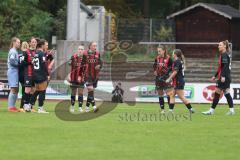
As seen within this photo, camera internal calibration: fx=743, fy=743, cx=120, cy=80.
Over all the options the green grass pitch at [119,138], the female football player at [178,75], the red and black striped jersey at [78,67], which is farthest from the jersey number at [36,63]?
→ the female football player at [178,75]

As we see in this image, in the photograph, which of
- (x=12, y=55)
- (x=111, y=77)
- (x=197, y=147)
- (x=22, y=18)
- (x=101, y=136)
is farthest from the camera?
(x=22, y=18)

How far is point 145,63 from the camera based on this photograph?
36.9m

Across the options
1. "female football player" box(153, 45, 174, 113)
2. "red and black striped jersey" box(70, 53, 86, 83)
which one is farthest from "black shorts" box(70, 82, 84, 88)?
"female football player" box(153, 45, 174, 113)

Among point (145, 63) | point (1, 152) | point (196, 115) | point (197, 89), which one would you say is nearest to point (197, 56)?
point (145, 63)

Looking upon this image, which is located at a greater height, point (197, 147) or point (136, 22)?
point (136, 22)

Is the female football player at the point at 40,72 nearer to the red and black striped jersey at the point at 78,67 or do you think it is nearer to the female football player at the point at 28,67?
the female football player at the point at 28,67

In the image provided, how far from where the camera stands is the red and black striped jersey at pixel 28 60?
20.5 m

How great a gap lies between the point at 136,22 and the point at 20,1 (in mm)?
12240

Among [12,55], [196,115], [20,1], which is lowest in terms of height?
[196,115]

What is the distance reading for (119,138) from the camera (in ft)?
46.3

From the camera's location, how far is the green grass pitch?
11.9 meters

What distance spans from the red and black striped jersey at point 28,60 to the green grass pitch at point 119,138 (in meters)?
1.77

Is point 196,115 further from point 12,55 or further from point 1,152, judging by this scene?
point 1,152

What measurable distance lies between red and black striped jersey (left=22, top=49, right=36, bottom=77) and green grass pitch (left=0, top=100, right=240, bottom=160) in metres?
1.77
